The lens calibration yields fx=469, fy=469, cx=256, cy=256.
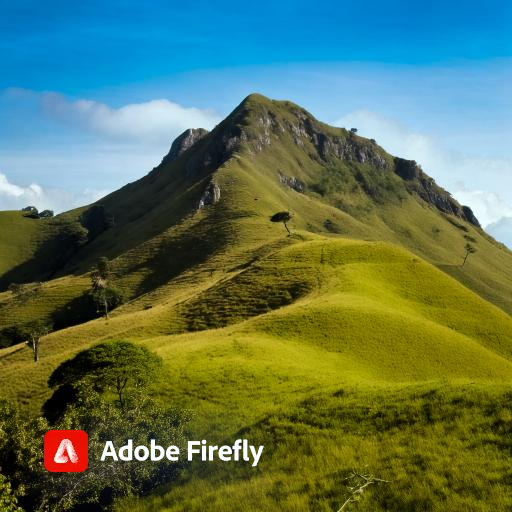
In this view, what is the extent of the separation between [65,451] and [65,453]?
0.27m

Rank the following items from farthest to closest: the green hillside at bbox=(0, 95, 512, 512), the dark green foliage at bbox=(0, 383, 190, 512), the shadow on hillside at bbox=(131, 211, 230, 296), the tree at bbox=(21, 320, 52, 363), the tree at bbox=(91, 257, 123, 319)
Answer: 1. the shadow on hillside at bbox=(131, 211, 230, 296)
2. the tree at bbox=(91, 257, 123, 319)
3. the tree at bbox=(21, 320, 52, 363)
4. the dark green foliage at bbox=(0, 383, 190, 512)
5. the green hillside at bbox=(0, 95, 512, 512)

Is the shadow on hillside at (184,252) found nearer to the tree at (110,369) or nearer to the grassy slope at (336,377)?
the grassy slope at (336,377)

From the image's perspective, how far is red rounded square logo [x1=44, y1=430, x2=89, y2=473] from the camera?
1057 inches

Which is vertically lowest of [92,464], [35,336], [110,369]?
[92,464]

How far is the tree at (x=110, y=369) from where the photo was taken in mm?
Result: 38938

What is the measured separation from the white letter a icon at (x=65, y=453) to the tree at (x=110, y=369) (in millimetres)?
8998

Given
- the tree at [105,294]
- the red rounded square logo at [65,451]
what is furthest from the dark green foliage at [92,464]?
the tree at [105,294]

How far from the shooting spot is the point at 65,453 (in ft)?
92.4

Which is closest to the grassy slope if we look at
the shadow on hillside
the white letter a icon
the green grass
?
the green grass

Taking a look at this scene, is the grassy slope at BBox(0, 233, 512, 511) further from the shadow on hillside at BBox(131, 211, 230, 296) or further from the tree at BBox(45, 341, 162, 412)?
the shadow on hillside at BBox(131, 211, 230, 296)

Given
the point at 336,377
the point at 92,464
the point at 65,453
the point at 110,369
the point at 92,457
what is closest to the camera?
the point at 92,464

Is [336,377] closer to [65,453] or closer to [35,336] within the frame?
[65,453]

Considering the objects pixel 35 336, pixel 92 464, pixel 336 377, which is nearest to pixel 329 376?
pixel 336 377

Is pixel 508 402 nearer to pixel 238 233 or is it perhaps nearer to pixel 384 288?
pixel 384 288
